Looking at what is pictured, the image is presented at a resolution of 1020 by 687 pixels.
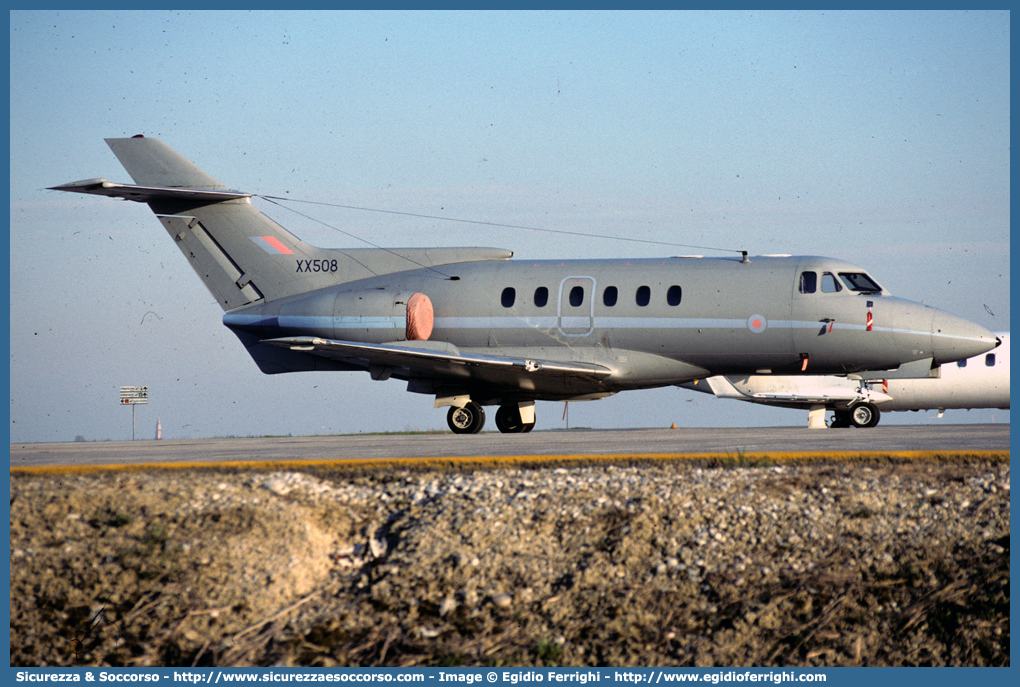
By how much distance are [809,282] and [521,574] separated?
13343 mm

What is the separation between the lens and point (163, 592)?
930 cm

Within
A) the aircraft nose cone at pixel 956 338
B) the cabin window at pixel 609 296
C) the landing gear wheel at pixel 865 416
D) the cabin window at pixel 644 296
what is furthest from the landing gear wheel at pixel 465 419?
the landing gear wheel at pixel 865 416

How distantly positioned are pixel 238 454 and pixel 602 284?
948 cm

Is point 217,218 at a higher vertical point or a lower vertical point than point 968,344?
higher

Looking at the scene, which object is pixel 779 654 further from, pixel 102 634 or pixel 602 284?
pixel 602 284

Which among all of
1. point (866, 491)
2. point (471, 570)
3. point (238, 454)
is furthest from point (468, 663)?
point (238, 454)

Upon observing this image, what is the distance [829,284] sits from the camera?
2086 cm

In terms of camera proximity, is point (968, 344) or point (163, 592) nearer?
point (163, 592)

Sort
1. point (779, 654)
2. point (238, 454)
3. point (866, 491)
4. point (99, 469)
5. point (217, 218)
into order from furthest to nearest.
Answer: point (217, 218)
point (238, 454)
point (99, 469)
point (866, 491)
point (779, 654)

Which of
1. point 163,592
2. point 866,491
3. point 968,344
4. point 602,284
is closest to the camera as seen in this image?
point 163,592

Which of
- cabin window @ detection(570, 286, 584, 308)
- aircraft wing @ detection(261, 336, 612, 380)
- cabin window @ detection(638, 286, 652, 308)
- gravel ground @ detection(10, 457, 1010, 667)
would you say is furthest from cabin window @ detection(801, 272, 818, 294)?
gravel ground @ detection(10, 457, 1010, 667)

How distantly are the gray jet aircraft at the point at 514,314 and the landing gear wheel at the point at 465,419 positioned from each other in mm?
32

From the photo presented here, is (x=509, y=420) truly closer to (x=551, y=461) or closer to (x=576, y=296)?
(x=576, y=296)

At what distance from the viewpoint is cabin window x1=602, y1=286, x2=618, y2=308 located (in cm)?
2178
